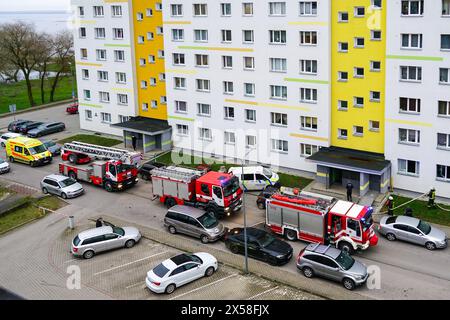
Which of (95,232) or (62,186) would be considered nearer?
(95,232)

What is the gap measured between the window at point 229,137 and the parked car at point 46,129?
23424 mm

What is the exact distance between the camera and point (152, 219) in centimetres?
4078

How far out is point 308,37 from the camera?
44188 millimetres

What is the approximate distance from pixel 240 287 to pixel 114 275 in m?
7.37

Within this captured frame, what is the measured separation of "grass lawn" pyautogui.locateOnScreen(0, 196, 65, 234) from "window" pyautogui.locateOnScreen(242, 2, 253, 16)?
20.8 meters

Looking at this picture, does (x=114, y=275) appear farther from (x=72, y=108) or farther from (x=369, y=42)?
(x=72, y=108)

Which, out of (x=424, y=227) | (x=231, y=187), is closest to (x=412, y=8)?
(x=424, y=227)

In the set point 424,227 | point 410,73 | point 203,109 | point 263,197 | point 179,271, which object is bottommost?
point 179,271

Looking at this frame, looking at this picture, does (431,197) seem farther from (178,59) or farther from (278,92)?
(178,59)

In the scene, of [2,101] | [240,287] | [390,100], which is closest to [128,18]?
[390,100]

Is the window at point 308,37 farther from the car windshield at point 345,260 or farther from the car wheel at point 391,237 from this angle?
the car windshield at point 345,260

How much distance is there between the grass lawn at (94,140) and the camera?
5841cm

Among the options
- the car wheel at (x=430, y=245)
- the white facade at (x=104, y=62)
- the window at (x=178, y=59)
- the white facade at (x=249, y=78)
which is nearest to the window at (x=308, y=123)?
the white facade at (x=249, y=78)

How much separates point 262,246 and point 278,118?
16390mm
